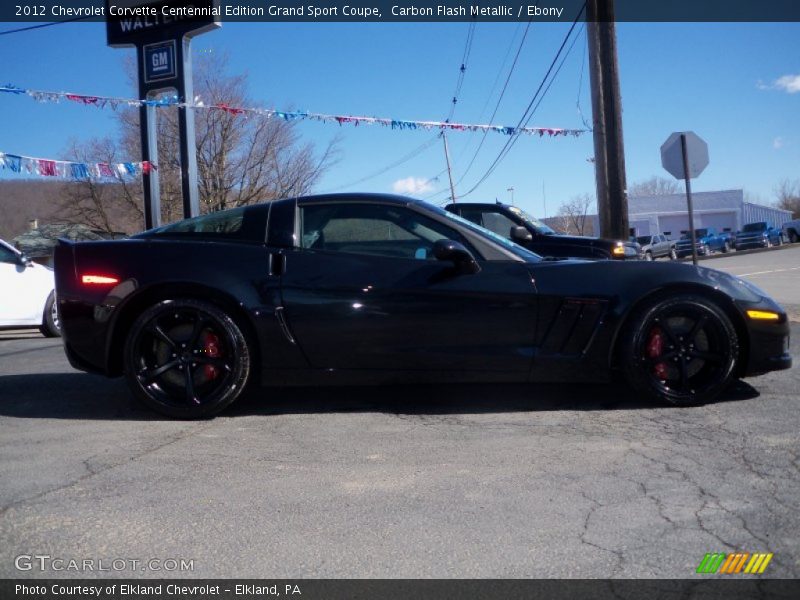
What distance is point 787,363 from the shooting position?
182 inches

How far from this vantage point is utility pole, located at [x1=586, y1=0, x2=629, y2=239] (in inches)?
452

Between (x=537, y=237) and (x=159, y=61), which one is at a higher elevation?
(x=159, y=61)

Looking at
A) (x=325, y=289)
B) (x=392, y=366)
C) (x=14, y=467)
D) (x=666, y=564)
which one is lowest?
(x=666, y=564)

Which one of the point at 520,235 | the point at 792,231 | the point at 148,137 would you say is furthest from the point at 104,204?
the point at 792,231

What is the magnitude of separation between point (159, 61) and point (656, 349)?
57.5 feet

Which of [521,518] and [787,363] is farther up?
[787,363]

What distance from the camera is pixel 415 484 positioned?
11.2 ft

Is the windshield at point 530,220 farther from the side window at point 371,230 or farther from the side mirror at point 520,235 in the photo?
the side window at point 371,230

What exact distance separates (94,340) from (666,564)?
3.47m

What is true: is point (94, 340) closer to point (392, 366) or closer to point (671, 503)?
point (392, 366)

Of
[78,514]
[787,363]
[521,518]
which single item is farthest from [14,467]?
[787,363]

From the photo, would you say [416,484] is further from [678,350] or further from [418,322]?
[678,350]

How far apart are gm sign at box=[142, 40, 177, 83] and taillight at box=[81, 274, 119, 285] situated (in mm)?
15579

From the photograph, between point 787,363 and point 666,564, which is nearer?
point 666,564
